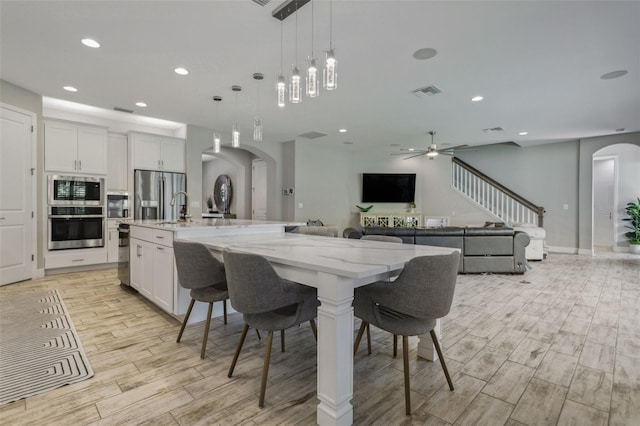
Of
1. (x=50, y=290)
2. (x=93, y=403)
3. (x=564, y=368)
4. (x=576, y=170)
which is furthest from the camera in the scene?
(x=576, y=170)

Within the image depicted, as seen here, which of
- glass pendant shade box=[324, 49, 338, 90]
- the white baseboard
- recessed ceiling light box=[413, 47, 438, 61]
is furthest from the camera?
the white baseboard

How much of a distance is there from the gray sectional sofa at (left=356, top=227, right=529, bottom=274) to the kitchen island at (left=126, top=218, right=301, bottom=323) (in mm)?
2435

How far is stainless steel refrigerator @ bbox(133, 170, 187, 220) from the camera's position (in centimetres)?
567

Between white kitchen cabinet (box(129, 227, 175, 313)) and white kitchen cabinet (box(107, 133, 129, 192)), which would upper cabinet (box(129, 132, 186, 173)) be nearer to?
white kitchen cabinet (box(107, 133, 129, 192))

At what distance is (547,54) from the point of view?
3230 millimetres

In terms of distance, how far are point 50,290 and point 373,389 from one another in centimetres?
433

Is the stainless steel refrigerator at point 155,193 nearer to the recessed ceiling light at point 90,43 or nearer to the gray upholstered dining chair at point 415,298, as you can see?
the recessed ceiling light at point 90,43

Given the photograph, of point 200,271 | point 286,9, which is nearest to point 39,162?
point 200,271

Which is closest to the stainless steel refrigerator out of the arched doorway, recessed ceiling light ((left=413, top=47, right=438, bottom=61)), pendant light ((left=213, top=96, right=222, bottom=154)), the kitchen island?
pendant light ((left=213, top=96, right=222, bottom=154))

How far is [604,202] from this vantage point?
8.48m

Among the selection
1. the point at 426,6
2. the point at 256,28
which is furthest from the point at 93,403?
the point at 426,6

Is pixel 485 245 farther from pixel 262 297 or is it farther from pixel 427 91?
pixel 262 297

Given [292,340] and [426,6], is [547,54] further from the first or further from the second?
[292,340]

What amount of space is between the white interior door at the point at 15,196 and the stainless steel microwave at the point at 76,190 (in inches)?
13.1
